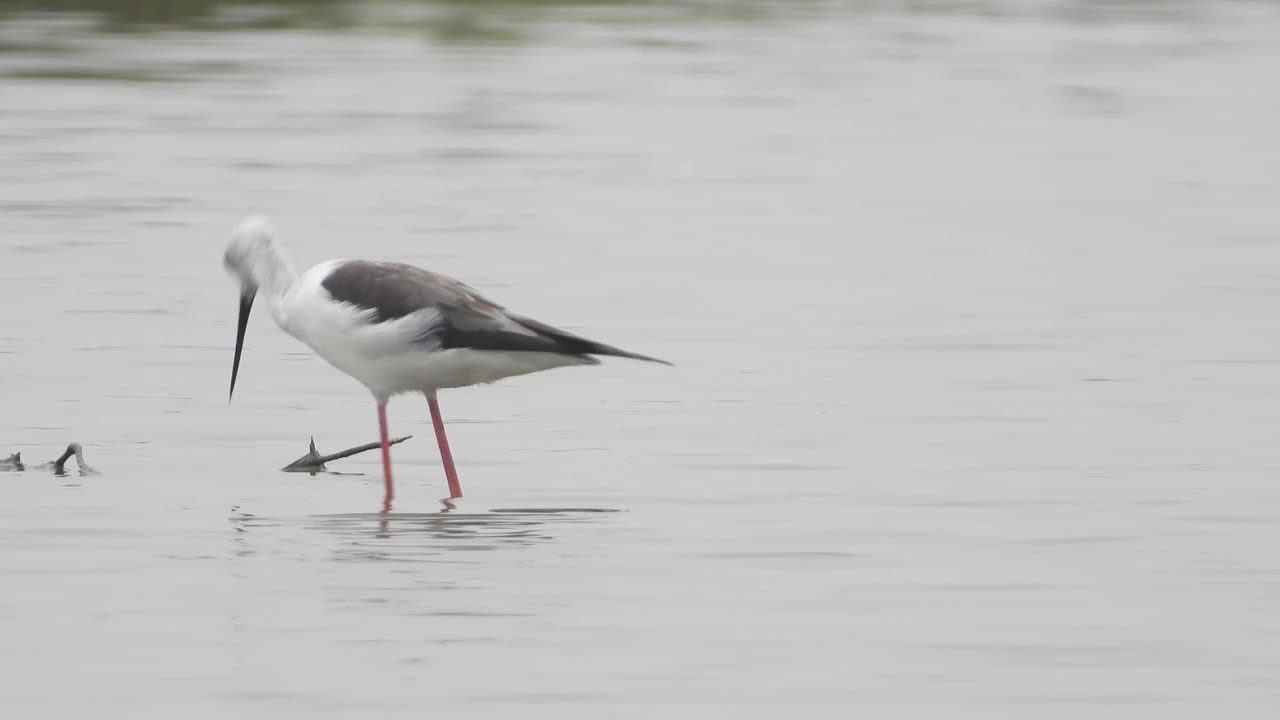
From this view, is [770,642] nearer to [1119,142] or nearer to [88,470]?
[88,470]

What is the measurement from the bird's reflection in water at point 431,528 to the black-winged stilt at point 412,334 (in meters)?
0.26

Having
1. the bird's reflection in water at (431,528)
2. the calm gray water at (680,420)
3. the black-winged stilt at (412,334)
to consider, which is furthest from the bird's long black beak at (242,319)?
the bird's reflection in water at (431,528)

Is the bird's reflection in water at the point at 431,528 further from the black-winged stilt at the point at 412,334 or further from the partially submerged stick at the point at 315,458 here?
the partially submerged stick at the point at 315,458

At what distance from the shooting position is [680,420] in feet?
32.5

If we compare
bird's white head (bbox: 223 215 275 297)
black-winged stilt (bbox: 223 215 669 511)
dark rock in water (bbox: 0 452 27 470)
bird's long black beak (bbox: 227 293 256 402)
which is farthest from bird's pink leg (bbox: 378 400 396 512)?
dark rock in water (bbox: 0 452 27 470)

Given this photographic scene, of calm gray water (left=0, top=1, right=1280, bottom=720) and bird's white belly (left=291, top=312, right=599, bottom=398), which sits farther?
bird's white belly (left=291, top=312, right=599, bottom=398)

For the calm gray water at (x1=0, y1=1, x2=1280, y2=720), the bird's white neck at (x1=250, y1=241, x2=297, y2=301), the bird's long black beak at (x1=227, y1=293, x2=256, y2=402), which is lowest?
the calm gray water at (x1=0, y1=1, x2=1280, y2=720)

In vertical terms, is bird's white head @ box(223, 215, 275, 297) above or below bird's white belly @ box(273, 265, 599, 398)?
above

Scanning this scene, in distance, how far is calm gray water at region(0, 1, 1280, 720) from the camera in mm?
6527

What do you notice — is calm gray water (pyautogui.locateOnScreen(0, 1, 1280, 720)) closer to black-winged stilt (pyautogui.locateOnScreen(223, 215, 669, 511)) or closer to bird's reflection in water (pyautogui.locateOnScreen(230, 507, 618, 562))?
bird's reflection in water (pyautogui.locateOnScreen(230, 507, 618, 562))

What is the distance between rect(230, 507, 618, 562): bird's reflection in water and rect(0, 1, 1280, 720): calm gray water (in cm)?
3

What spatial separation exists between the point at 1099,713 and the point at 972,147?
13.6 m

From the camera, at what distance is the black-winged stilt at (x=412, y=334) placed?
335 inches

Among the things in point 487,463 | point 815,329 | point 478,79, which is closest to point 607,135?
point 478,79
